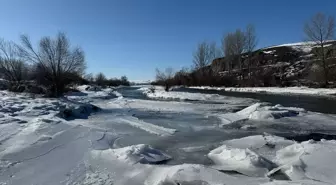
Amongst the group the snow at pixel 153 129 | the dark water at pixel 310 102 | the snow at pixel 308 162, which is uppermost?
the snow at pixel 308 162

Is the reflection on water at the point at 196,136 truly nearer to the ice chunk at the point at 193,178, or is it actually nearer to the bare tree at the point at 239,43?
the ice chunk at the point at 193,178

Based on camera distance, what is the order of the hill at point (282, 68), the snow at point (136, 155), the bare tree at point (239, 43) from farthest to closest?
the bare tree at point (239, 43)
the hill at point (282, 68)
the snow at point (136, 155)

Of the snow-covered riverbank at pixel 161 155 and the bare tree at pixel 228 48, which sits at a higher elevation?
the bare tree at pixel 228 48

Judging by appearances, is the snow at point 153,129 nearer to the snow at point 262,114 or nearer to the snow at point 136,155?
the snow at point 136,155

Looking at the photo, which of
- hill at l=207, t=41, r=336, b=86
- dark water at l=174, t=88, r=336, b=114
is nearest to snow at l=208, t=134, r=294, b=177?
dark water at l=174, t=88, r=336, b=114

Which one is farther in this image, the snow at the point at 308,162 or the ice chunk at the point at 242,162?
the ice chunk at the point at 242,162

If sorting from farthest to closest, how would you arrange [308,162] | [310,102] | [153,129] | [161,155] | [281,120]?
1. [310,102]
2. [281,120]
3. [153,129]
4. [161,155]
5. [308,162]

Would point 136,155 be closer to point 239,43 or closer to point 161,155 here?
point 161,155

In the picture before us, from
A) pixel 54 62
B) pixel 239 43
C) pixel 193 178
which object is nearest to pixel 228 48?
pixel 239 43

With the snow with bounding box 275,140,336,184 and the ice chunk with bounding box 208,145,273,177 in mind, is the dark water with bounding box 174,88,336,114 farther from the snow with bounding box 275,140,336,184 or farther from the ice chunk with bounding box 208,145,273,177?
the ice chunk with bounding box 208,145,273,177

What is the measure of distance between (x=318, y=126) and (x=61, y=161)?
979cm

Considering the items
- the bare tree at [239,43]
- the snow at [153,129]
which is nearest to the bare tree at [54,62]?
the snow at [153,129]

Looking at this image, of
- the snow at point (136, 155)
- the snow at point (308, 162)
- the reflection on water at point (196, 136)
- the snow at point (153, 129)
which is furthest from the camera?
the snow at point (153, 129)

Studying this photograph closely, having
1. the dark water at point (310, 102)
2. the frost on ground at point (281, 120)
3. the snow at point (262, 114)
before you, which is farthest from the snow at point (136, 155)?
the dark water at point (310, 102)
